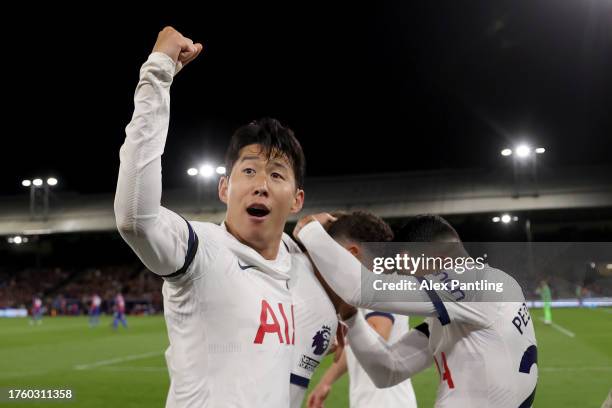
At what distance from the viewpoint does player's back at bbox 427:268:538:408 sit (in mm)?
2945

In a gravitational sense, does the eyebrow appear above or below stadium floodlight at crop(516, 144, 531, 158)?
below

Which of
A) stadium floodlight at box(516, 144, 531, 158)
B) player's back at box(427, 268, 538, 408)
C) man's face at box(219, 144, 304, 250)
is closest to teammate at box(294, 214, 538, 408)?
player's back at box(427, 268, 538, 408)

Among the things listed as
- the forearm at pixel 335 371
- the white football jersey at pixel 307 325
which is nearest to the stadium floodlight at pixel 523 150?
the forearm at pixel 335 371

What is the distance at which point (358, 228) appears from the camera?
335 cm

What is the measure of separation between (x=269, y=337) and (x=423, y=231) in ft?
4.20

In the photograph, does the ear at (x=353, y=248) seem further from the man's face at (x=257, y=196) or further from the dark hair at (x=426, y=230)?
the man's face at (x=257, y=196)

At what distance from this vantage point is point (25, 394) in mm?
9891

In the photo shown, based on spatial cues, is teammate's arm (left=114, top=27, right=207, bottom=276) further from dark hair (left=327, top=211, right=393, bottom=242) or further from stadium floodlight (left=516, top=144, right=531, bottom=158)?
stadium floodlight (left=516, top=144, right=531, bottom=158)

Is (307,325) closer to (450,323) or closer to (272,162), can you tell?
(272,162)

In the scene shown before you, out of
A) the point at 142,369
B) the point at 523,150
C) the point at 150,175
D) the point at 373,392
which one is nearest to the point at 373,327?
the point at 373,392

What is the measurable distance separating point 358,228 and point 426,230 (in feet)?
1.29

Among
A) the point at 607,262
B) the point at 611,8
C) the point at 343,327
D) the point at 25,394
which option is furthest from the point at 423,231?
the point at 611,8

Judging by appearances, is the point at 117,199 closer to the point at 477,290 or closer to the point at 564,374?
the point at 477,290

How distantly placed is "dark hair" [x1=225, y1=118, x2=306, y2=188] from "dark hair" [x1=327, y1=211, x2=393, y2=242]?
0.85 m
